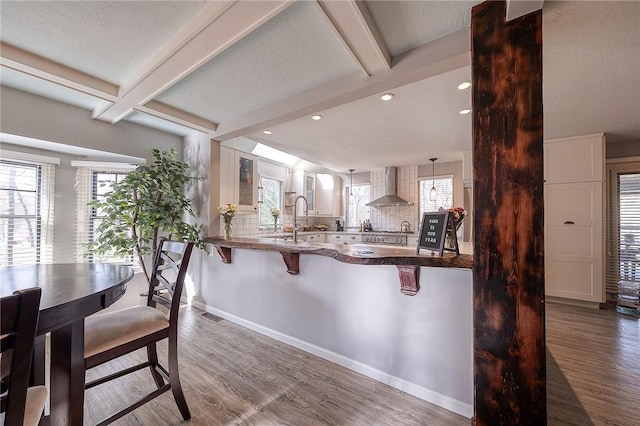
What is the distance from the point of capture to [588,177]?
11.3 ft

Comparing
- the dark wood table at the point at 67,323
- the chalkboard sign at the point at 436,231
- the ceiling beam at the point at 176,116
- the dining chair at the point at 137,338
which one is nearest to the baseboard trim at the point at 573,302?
the chalkboard sign at the point at 436,231

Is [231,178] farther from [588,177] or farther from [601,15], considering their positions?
[588,177]

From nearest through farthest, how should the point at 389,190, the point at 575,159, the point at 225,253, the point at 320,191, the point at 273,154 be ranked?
the point at 225,253 < the point at 575,159 < the point at 273,154 < the point at 389,190 < the point at 320,191

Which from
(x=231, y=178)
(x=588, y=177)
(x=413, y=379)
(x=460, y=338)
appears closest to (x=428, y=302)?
(x=460, y=338)

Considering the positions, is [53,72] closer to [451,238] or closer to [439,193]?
[451,238]

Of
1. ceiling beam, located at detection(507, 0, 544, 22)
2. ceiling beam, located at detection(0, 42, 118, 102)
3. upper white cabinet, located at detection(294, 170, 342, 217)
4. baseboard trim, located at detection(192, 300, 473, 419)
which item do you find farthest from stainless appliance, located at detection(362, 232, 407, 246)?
ceiling beam, located at detection(0, 42, 118, 102)

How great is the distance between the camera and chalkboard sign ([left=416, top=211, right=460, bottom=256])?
5.27ft

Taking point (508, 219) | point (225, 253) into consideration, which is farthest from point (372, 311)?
point (225, 253)

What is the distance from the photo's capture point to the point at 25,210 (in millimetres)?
2723

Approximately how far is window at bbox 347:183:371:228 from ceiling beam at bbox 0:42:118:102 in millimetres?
5163

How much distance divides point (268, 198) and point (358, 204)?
263 centimetres

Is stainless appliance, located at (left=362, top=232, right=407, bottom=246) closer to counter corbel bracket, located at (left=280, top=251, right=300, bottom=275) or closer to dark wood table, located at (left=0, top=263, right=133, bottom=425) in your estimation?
counter corbel bracket, located at (left=280, top=251, right=300, bottom=275)

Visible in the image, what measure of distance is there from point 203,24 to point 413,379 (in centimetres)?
269

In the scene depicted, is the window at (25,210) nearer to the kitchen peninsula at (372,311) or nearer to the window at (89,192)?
the window at (89,192)
